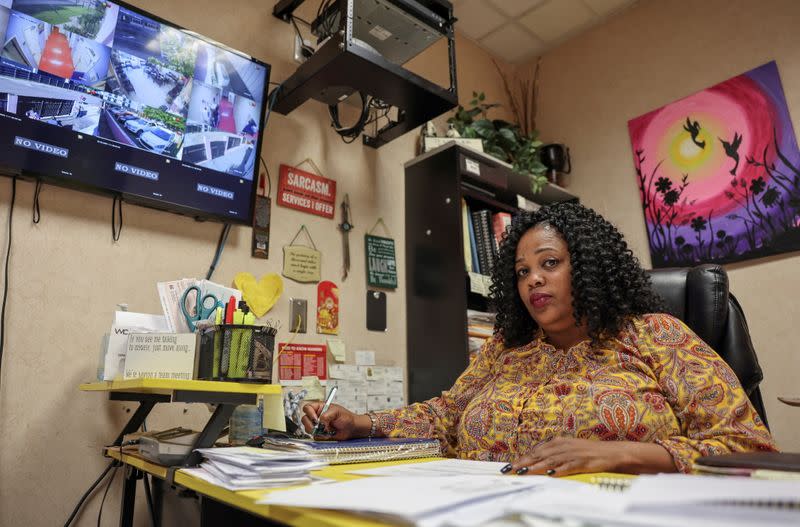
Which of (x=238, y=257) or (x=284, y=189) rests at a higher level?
(x=284, y=189)

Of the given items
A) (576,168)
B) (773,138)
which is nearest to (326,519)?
(773,138)

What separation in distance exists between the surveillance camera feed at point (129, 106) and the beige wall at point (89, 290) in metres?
0.11

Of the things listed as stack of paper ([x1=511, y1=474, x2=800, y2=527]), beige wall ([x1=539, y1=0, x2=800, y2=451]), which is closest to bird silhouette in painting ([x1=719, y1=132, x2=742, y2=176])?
beige wall ([x1=539, y1=0, x2=800, y2=451])

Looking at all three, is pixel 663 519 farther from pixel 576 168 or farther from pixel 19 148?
pixel 576 168

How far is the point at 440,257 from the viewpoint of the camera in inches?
82.3

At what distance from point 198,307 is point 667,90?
7.81 ft

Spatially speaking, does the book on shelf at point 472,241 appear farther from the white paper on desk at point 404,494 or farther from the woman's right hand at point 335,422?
the white paper on desk at point 404,494

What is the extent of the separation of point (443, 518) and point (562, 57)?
308 centimetres

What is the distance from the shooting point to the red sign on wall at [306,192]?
1.90 meters

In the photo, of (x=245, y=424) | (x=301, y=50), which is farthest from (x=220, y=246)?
(x=301, y=50)

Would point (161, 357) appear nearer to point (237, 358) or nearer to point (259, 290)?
point (237, 358)

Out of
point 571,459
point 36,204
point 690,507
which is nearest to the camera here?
point 690,507

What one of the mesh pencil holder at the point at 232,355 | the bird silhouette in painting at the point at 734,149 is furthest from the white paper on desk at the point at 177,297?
the bird silhouette in painting at the point at 734,149

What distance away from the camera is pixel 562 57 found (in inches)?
119
